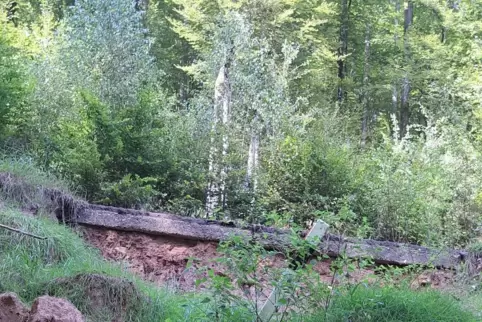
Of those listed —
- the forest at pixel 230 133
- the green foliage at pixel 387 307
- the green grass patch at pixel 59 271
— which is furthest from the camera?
the forest at pixel 230 133

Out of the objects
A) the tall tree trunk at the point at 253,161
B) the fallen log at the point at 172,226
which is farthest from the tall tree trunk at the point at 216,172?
the fallen log at the point at 172,226

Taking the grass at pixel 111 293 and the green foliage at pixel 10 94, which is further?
the green foliage at pixel 10 94

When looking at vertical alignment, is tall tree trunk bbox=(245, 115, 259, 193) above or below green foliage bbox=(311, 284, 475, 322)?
below

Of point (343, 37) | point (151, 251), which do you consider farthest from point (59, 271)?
point (343, 37)

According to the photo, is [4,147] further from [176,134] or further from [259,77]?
[259,77]

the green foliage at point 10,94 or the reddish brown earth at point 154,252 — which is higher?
the green foliage at point 10,94

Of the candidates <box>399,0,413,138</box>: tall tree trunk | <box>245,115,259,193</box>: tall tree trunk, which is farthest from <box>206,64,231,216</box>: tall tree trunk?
<box>399,0,413,138</box>: tall tree trunk

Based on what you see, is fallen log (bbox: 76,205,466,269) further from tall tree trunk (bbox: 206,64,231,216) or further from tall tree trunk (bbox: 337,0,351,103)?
tall tree trunk (bbox: 337,0,351,103)

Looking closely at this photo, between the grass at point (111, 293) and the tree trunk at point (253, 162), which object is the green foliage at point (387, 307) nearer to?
the grass at point (111, 293)

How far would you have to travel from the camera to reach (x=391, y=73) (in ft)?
68.2

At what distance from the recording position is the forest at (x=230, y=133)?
28.8ft

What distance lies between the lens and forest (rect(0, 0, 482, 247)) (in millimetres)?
8773

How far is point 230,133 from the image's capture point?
11.3m

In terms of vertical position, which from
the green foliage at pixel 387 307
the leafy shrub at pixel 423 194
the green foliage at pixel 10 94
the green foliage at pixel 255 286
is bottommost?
the leafy shrub at pixel 423 194
